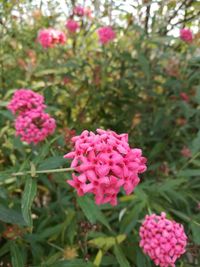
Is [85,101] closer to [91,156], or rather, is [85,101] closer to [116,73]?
[116,73]

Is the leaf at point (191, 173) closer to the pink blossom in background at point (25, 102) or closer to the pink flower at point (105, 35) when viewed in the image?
the pink blossom in background at point (25, 102)

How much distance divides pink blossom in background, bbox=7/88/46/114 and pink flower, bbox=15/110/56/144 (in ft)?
0.24

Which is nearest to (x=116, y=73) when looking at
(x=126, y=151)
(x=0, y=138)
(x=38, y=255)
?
(x=0, y=138)

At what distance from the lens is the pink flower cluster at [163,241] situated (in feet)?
6.19

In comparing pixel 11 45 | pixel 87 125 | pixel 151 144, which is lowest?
pixel 151 144

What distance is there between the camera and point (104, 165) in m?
1.49

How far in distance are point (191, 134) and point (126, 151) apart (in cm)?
232

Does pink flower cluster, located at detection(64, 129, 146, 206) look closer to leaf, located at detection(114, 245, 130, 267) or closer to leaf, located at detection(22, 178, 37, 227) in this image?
leaf, located at detection(22, 178, 37, 227)

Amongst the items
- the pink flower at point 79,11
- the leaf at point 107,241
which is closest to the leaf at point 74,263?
the leaf at point 107,241

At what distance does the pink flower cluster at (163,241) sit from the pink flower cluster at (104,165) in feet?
1.42

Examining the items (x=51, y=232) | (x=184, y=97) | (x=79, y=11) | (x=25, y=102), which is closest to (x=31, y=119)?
(x=25, y=102)

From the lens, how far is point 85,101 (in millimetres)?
3916

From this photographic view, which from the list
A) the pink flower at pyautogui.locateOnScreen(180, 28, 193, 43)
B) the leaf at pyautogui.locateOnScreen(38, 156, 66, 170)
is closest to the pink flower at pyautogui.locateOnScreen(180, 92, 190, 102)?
the pink flower at pyautogui.locateOnScreen(180, 28, 193, 43)

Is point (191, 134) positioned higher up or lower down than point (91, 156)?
lower down
